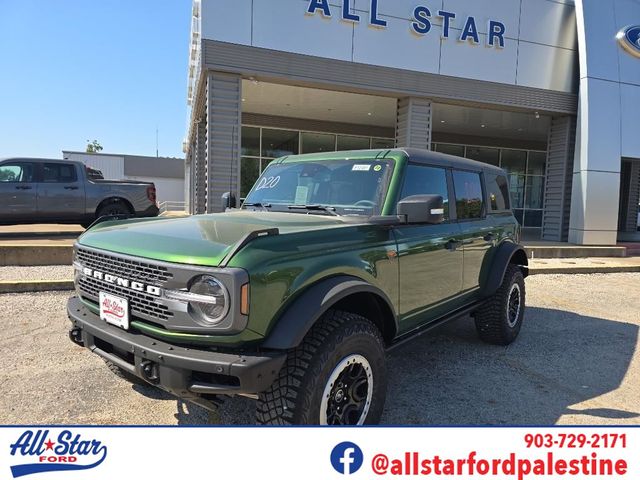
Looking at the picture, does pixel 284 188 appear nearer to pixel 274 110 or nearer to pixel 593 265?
pixel 593 265

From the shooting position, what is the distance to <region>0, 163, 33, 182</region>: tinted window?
966 centimetres

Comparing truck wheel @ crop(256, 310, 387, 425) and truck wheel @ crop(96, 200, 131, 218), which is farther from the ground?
truck wheel @ crop(96, 200, 131, 218)

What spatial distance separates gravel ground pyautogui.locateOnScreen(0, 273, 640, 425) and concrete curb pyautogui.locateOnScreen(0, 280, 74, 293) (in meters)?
0.30

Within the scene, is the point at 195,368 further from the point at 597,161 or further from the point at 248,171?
A: the point at 248,171

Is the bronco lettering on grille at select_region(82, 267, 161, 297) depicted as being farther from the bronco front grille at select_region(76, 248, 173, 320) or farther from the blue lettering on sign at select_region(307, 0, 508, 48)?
the blue lettering on sign at select_region(307, 0, 508, 48)

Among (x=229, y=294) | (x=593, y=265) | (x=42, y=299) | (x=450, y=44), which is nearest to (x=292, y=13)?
(x=450, y=44)

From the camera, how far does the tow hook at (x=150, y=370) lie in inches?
92.1

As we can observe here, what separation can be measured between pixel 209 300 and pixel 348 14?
10.8 m

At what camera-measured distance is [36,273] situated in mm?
7277

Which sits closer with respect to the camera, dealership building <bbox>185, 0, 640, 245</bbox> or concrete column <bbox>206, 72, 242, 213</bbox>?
concrete column <bbox>206, 72, 242, 213</bbox>

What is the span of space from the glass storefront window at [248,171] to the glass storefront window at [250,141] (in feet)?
0.71

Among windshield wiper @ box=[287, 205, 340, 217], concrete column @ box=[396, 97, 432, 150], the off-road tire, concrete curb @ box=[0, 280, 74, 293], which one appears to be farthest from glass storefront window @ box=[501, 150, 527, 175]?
the off-road tire

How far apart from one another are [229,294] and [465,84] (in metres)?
12.3

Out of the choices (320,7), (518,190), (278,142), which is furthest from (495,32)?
(518,190)
